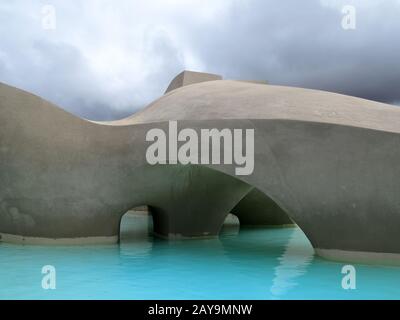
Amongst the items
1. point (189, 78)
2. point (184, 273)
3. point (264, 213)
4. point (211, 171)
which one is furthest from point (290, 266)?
point (264, 213)

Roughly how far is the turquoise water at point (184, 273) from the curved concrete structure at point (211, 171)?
779 millimetres

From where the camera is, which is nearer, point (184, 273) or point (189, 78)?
point (184, 273)

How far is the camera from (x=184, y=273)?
8.64 meters

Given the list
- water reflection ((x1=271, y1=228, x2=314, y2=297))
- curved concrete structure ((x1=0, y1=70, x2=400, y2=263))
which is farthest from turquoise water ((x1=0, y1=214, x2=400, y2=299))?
curved concrete structure ((x1=0, y1=70, x2=400, y2=263))

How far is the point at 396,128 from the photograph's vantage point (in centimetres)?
896

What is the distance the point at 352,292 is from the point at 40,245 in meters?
8.02

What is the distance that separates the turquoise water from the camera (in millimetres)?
7000

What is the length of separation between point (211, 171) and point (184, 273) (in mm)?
4635

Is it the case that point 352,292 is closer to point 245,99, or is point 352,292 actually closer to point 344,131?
point 344,131

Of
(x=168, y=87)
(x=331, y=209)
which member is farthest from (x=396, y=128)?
(x=168, y=87)

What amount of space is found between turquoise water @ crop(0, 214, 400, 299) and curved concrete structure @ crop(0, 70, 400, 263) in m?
0.78

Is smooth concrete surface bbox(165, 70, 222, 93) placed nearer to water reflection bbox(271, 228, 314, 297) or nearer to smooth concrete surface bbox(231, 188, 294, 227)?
smooth concrete surface bbox(231, 188, 294, 227)

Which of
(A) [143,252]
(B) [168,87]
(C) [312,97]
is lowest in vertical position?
(A) [143,252]

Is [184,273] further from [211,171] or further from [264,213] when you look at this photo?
[264,213]
